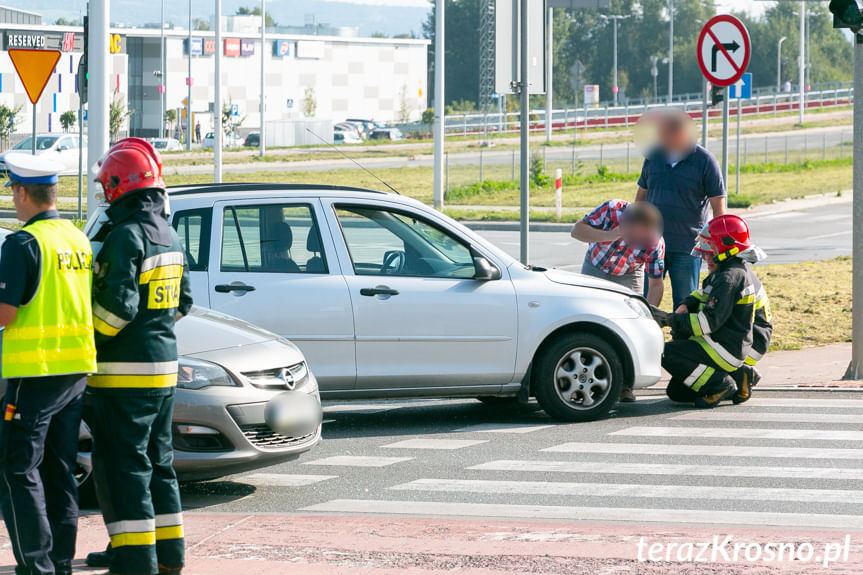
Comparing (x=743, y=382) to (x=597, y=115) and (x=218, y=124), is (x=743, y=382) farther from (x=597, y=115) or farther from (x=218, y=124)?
(x=597, y=115)

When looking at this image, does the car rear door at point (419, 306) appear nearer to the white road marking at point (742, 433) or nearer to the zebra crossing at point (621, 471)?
the zebra crossing at point (621, 471)

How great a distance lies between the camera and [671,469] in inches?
305

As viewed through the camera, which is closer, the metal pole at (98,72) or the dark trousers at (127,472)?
the dark trousers at (127,472)

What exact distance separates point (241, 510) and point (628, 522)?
6.61 ft

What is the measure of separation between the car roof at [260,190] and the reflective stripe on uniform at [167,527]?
11.5 feet

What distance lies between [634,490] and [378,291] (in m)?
2.35

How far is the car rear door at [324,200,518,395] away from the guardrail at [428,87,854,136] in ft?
198

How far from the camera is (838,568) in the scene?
546 centimetres

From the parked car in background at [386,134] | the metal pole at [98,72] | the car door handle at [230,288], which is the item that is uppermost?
the parked car in background at [386,134]

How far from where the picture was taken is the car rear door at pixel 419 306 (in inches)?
343

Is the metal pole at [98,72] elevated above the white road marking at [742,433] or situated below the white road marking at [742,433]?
above

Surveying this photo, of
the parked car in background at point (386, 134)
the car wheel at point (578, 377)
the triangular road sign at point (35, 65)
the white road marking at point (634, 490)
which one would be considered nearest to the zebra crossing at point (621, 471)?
the white road marking at point (634, 490)

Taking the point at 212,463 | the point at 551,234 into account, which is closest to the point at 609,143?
the point at 551,234

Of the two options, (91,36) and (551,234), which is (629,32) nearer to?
(551,234)
